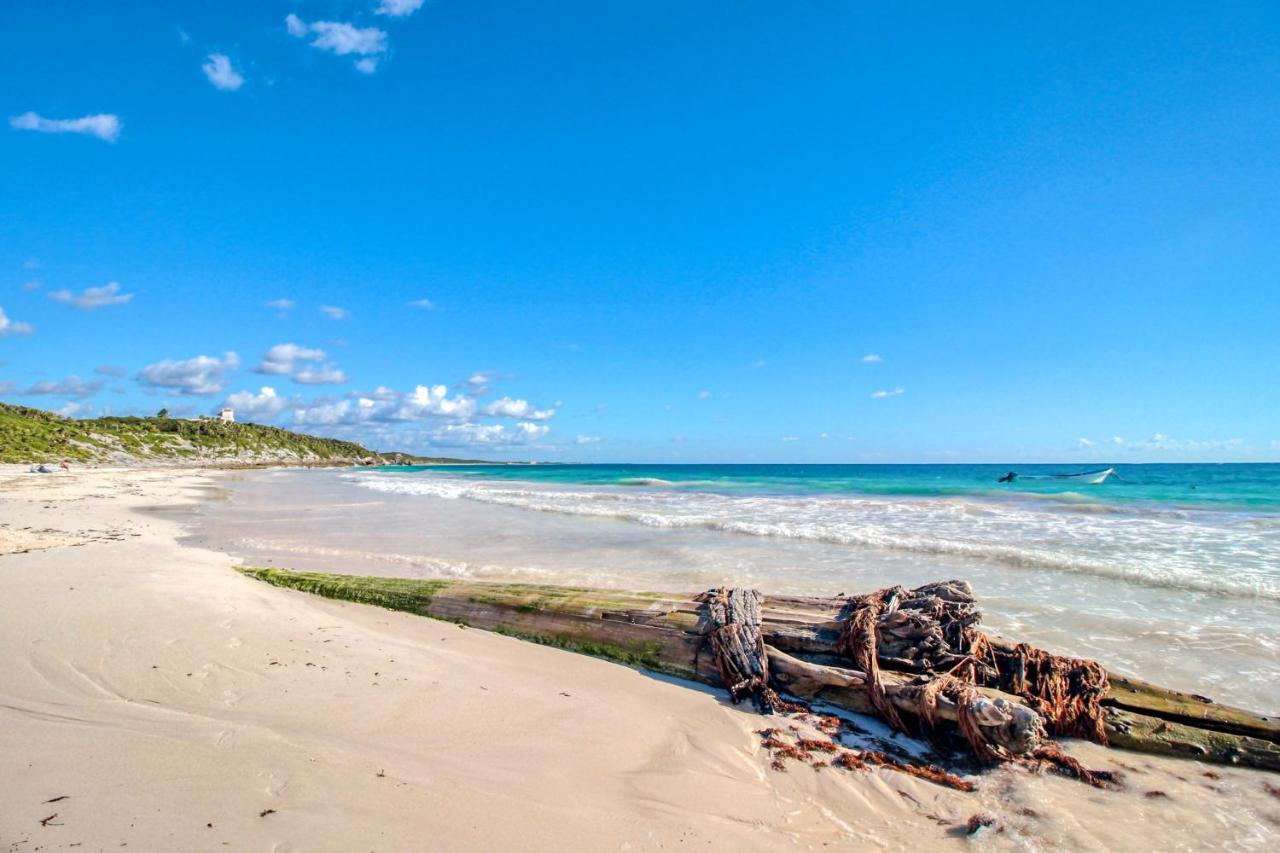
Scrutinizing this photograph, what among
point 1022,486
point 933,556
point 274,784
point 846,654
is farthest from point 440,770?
point 1022,486

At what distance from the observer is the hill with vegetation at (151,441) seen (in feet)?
162

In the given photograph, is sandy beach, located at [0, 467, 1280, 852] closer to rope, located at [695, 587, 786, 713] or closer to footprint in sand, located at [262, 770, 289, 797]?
footprint in sand, located at [262, 770, 289, 797]

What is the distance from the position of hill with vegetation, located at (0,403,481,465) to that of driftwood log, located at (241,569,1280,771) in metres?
56.0

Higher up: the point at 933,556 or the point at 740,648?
the point at 740,648

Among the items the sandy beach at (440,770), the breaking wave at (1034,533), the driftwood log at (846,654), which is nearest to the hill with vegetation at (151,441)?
the breaking wave at (1034,533)

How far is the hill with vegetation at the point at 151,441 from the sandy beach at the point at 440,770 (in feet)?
181

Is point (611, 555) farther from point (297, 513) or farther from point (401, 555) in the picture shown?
point (297, 513)

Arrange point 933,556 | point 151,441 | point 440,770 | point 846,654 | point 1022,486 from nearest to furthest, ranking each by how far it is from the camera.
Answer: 1. point 440,770
2. point 846,654
3. point 933,556
4. point 1022,486
5. point 151,441

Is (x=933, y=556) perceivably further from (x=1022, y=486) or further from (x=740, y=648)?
(x=1022, y=486)

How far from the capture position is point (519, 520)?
19.4 m

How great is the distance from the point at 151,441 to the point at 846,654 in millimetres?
82330

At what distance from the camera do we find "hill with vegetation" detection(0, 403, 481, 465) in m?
49.2

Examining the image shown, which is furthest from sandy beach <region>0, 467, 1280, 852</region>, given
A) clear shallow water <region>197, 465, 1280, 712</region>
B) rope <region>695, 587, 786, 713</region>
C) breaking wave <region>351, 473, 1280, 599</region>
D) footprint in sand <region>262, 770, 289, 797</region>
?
breaking wave <region>351, 473, 1280, 599</region>

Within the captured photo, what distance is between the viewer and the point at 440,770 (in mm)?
3602
